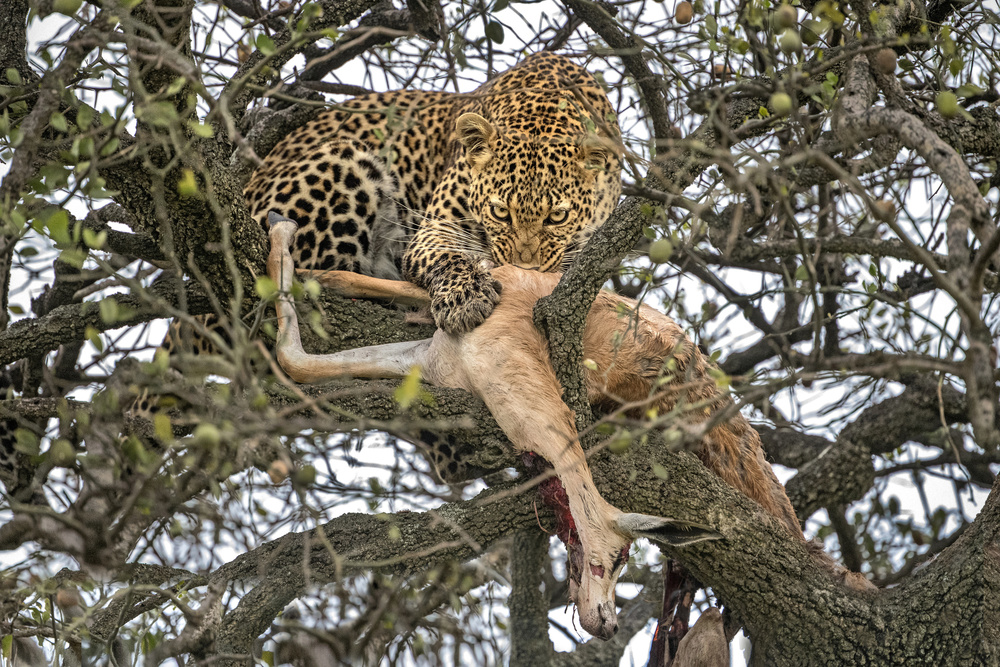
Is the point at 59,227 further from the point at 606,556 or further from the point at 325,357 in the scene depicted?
the point at 606,556

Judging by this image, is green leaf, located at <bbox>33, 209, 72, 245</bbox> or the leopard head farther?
the leopard head

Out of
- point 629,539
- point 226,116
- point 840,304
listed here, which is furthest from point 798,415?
point 226,116

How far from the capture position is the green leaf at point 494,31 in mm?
5262

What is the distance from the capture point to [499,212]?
565cm

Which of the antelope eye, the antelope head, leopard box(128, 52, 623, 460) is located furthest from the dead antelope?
the antelope eye

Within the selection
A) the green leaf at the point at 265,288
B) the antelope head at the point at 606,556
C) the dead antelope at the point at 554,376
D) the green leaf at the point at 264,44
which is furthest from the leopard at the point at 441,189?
the green leaf at the point at 265,288

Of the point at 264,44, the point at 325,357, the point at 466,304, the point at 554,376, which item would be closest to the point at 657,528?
the point at 554,376

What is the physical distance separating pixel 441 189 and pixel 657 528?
9.50 feet

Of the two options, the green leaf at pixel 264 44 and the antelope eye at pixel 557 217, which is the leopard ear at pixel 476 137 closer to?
the antelope eye at pixel 557 217

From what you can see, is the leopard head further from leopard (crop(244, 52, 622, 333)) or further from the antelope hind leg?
the antelope hind leg

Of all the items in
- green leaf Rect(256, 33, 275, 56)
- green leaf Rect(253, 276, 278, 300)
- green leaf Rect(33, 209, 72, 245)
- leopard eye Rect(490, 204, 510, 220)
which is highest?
→ leopard eye Rect(490, 204, 510, 220)

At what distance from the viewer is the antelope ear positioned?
11.4ft

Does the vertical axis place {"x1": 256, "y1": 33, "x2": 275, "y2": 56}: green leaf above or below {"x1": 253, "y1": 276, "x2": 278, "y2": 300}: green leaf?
above

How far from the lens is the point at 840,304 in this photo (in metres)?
6.20
